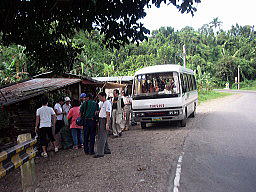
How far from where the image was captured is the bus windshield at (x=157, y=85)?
435 inches

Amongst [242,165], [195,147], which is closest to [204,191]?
[242,165]

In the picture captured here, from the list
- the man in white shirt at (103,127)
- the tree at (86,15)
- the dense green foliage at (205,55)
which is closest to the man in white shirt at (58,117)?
the man in white shirt at (103,127)

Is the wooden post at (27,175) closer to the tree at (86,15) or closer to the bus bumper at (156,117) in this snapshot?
the tree at (86,15)

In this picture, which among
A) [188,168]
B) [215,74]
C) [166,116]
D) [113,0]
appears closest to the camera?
[188,168]

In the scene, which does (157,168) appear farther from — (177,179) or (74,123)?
(74,123)

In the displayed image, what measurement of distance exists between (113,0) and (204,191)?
4293 mm

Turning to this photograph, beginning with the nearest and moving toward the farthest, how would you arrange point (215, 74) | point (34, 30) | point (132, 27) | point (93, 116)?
point (132, 27), point (93, 116), point (34, 30), point (215, 74)

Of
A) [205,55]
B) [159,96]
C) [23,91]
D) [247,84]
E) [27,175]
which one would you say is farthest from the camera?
[205,55]

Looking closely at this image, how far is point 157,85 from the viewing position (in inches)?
443

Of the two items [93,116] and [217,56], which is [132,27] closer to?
[93,116]

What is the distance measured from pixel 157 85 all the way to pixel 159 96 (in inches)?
21.3

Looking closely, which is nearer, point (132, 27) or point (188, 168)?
point (188, 168)

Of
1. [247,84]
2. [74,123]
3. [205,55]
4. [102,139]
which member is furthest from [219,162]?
[205,55]

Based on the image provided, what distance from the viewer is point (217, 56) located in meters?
70.9
